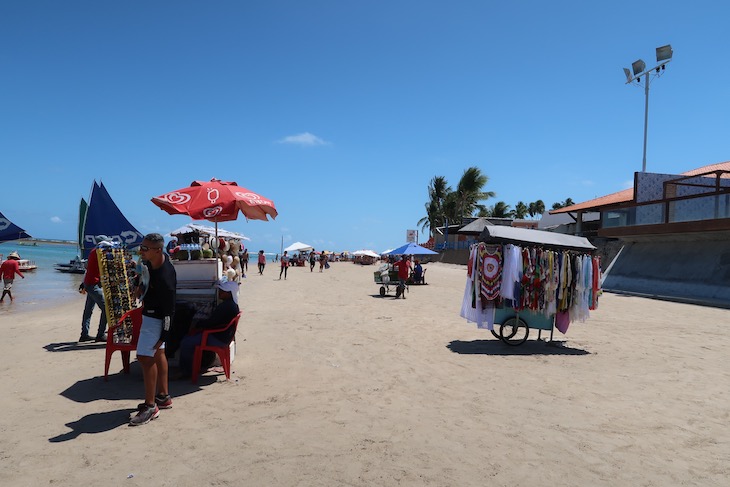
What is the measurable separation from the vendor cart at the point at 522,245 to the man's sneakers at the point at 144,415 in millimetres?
5532

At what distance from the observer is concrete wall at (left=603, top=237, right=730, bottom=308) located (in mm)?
16719

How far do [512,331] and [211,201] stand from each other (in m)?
5.49

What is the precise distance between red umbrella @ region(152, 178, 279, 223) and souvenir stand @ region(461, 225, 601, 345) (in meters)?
3.77

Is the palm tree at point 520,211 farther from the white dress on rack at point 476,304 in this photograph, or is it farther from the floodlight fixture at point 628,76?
the white dress on rack at point 476,304

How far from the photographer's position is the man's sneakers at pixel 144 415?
4.16 meters

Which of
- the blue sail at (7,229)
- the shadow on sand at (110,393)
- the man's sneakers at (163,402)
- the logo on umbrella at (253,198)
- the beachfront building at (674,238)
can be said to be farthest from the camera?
the beachfront building at (674,238)

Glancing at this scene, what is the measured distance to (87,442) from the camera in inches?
149

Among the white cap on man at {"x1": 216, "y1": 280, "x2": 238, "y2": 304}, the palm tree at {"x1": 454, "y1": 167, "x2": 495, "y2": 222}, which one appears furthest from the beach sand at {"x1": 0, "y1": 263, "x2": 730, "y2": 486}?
the palm tree at {"x1": 454, "y1": 167, "x2": 495, "y2": 222}

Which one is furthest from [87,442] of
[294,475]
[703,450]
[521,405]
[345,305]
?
[345,305]

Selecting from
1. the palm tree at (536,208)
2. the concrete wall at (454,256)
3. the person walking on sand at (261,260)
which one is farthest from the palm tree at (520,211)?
the person walking on sand at (261,260)

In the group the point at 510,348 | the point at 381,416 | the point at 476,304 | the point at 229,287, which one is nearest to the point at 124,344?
the point at 229,287

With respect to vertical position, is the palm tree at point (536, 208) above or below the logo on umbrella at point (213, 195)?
above

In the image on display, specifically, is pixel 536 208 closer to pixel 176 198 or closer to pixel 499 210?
pixel 499 210

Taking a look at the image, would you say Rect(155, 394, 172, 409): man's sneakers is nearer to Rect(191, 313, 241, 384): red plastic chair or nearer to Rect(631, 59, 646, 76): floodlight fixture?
Rect(191, 313, 241, 384): red plastic chair
